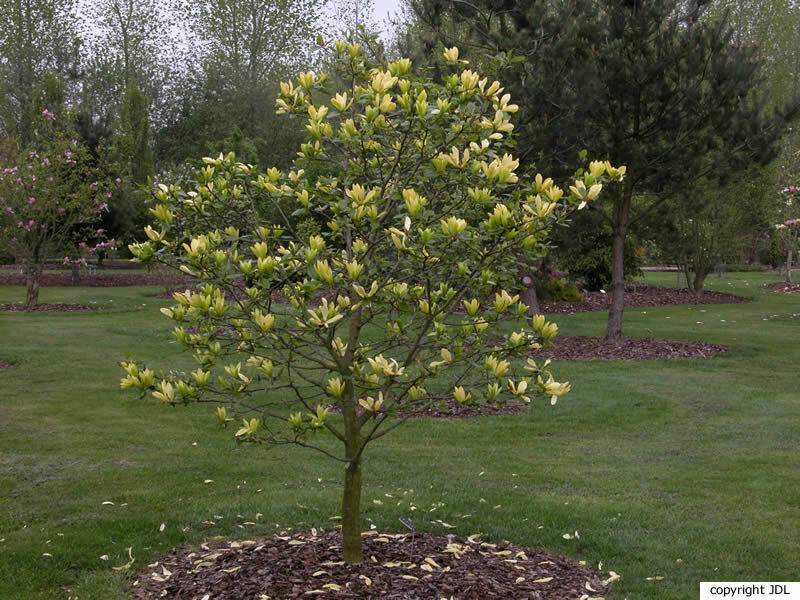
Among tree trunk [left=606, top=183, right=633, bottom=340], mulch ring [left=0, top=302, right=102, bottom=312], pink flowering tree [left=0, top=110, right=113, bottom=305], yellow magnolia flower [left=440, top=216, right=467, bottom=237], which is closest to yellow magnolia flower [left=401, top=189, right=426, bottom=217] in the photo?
yellow magnolia flower [left=440, top=216, right=467, bottom=237]

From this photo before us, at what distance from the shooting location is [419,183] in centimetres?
371

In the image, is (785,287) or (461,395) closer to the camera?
(461,395)

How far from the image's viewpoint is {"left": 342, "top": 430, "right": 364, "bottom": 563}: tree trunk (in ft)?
13.1

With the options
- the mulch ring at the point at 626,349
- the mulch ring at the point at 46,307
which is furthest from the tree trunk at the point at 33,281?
the mulch ring at the point at 626,349

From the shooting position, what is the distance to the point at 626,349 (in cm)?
1277

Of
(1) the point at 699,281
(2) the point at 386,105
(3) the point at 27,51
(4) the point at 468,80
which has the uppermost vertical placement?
(3) the point at 27,51

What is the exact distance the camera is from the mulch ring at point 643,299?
19938mm

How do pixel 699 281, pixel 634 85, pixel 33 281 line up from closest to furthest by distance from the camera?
pixel 634 85, pixel 33 281, pixel 699 281

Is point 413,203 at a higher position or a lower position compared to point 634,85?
lower

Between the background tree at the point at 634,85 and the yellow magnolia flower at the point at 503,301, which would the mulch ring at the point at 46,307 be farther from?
the yellow magnolia flower at the point at 503,301

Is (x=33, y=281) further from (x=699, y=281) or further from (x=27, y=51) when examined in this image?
(x=27, y=51)

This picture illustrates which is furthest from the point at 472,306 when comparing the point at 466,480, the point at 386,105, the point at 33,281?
the point at 33,281

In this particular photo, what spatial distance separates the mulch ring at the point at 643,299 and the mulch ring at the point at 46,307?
1141cm

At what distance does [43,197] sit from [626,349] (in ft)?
42.9
